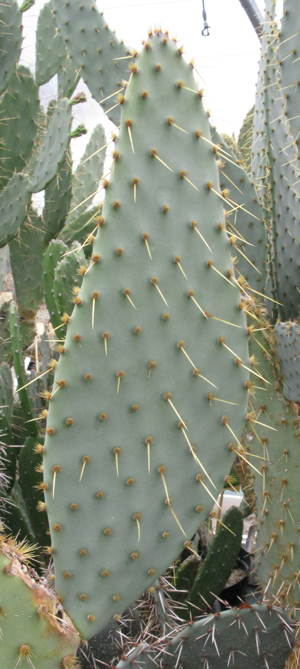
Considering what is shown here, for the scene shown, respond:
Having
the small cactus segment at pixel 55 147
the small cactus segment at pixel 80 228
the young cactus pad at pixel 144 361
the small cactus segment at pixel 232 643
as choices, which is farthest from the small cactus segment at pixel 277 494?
the small cactus segment at pixel 80 228

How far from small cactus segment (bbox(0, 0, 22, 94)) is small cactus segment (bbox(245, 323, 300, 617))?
54.1 inches

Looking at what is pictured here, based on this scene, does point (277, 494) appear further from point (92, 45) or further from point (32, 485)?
point (92, 45)

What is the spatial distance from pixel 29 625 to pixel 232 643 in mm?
368

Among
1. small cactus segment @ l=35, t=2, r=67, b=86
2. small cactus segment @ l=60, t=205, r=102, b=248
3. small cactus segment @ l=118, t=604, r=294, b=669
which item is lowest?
small cactus segment @ l=118, t=604, r=294, b=669

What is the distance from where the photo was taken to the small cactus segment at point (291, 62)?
52.7 inches

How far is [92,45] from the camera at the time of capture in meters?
1.65

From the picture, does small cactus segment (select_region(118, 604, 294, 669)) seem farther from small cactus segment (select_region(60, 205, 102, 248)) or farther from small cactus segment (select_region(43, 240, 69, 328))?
small cactus segment (select_region(60, 205, 102, 248))

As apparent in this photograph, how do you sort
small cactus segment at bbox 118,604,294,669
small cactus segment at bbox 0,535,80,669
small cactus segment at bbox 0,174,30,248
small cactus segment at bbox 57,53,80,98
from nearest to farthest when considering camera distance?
small cactus segment at bbox 0,535,80,669
small cactus segment at bbox 118,604,294,669
small cactus segment at bbox 0,174,30,248
small cactus segment at bbox 57,53,80,98

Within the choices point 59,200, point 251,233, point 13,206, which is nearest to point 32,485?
point 251,233

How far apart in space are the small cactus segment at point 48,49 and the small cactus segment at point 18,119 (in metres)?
0.49

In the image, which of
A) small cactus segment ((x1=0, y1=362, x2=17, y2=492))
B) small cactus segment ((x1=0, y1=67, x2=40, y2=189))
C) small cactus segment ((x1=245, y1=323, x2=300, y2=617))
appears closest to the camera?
small cactus segment ((x1=245, y1=323, x2=300, y2=617))

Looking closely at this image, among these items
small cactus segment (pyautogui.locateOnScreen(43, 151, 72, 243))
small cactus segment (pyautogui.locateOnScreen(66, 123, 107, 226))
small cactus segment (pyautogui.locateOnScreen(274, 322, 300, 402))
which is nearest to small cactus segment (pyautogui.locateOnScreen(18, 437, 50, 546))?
small cactus segment (pyautogui.locateOnScreen(274, 322, 300, 402))

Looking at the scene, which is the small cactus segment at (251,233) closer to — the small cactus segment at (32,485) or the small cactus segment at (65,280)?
the small cactus segment at (65,280)

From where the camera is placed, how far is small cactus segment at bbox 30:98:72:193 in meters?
1.85
